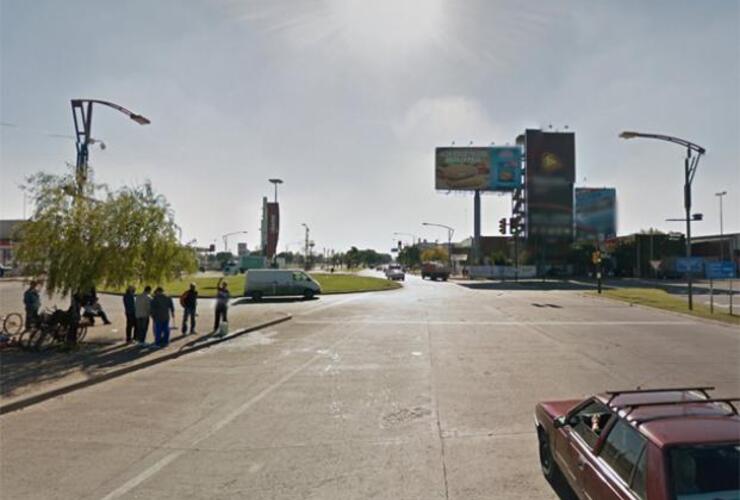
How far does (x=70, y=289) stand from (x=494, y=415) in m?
11.1

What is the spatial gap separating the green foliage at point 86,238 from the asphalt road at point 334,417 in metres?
3.46

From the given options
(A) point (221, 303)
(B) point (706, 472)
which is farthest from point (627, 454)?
(A) point (221, 303)

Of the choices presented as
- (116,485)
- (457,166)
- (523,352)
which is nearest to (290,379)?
(116,485)

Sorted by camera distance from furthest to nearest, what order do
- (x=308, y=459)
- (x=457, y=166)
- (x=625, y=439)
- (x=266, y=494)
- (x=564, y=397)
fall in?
1. (x=457, y=166)
2. (x=564, y=397)
3. (x=308, y=459)
4. (x=266, y=494)
5. (x=625, y=439)

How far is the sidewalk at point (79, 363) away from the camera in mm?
8242

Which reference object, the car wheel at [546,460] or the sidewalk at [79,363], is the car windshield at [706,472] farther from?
the sidewalk at [79,363]

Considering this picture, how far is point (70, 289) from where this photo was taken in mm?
12461

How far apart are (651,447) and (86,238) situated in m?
13.1

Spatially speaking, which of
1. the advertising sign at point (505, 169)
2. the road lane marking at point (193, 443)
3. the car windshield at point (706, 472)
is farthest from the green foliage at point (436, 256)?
the car windshield at point (706, 472)

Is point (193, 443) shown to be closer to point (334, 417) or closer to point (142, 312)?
point (334, 417)

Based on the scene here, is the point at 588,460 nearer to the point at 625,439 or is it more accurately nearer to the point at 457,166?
the point at 625,439

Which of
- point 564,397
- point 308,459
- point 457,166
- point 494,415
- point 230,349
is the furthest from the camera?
point 457,166

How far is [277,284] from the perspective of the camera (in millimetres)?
29625

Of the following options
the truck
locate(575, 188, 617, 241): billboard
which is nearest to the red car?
the truck
